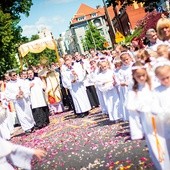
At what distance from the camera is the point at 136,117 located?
6.83 m

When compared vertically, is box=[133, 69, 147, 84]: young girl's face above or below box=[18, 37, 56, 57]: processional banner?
below

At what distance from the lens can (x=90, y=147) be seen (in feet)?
32.4

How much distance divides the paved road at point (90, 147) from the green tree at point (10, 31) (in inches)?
943

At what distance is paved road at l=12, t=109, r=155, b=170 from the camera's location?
788 centimetres

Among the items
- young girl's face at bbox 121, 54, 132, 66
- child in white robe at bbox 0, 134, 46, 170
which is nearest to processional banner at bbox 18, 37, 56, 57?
young girl's face at bbox 121, 54, 132, 66

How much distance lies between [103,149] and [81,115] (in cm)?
668

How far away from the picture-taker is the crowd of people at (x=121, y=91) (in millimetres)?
5969

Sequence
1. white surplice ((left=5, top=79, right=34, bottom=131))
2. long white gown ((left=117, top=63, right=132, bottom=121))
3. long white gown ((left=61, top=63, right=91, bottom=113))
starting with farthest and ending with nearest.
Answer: long white gown ((left=61, top=63, right=91, bottom=113)) → white surplice ((left=5, top=79, right=34, bottom=131)) → long white gown ((left=117, top=63, right=132, bottom=121))

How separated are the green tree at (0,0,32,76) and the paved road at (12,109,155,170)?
78.6ft

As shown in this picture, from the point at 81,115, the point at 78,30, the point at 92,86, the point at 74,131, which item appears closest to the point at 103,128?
the point at 74,131

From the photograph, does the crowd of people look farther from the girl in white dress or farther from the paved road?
the paved road

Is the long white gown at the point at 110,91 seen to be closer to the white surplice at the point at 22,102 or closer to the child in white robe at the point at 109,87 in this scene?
the child in white robe at the point at 109,87

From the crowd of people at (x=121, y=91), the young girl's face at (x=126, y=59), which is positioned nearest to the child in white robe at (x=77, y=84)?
the crowd of people at (x=121, y=91)

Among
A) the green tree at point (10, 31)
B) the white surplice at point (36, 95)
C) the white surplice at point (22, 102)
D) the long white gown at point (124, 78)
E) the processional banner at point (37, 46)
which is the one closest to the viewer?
the long white gown at point (124, 78)
